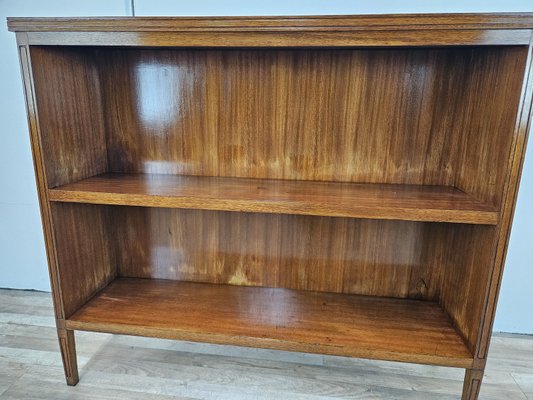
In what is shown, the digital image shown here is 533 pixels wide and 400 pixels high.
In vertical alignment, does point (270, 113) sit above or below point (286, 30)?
below

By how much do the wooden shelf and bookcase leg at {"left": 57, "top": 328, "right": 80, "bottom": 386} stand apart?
46cm

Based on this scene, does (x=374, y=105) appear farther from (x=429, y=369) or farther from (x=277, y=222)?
(x=429, y=369)

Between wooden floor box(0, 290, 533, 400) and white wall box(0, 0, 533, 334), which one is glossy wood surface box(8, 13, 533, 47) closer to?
white wall box(0, 0, 533, 334)

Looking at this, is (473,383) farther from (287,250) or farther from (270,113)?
(270,113)

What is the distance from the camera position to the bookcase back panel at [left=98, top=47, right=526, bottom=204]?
3.40 ft

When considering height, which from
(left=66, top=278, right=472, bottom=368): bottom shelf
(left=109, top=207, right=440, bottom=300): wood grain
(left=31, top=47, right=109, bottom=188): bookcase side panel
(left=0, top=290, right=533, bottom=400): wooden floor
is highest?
(left=31, top=47, right=109, bottom=188): bookcase side panel

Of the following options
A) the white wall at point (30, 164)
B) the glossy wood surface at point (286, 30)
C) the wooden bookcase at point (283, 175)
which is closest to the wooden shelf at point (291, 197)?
the wooden bookcase at point (283, 175)

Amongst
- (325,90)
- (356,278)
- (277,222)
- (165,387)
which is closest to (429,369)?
(356,278)

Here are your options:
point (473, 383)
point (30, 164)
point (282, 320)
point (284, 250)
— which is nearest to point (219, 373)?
point (282, 320)

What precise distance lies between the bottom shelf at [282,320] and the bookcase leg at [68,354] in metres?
0.05

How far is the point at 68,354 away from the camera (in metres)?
1.12

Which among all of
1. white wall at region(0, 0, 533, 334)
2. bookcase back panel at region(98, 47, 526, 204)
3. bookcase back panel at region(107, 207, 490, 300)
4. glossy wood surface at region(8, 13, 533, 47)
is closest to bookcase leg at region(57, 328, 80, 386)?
bookcase back panel at region(107, 207, 490, 300)

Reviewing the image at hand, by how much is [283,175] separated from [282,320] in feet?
1.56

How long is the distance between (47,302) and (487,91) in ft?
6.46
